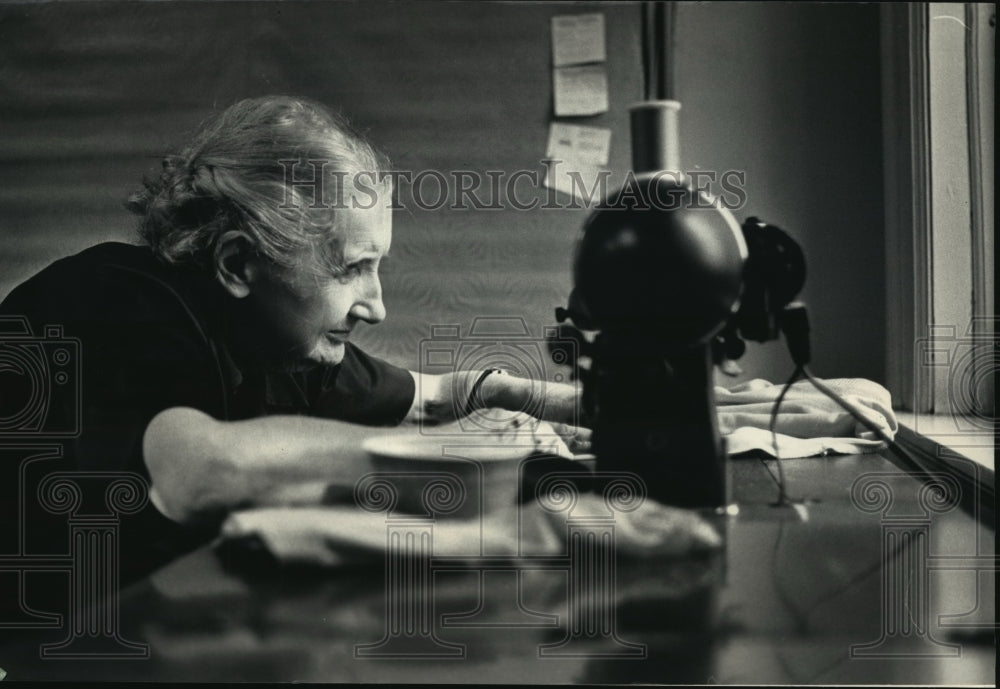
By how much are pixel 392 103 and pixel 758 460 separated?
0.46m

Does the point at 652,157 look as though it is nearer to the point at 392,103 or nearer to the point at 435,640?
the point at 392,103

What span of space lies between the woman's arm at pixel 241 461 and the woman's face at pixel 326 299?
64mm

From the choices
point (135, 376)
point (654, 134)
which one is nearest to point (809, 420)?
point (654, 134)

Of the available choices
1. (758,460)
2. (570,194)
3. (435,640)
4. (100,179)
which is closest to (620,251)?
(570,194)

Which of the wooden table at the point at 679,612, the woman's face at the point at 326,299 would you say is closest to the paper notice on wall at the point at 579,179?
the woman's face at the point at 326,299

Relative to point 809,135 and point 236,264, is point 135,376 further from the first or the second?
point 809,135

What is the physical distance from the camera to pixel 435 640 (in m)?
0.82

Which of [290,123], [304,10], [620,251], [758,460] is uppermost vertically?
[304,10]

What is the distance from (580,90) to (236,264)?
0.35 metres

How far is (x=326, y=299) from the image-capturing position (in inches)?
36.0

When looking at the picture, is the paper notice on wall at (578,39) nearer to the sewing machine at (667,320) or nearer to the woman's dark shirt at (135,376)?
the sewing machine at (667,320)

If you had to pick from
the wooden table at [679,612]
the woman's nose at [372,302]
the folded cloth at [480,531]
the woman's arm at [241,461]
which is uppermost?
the woman's nose at [372,302]

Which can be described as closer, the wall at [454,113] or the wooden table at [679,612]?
the wooden table at [679,612]

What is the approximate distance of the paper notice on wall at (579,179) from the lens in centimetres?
89
